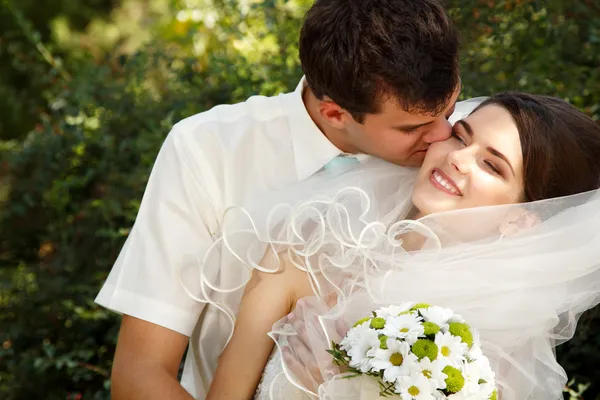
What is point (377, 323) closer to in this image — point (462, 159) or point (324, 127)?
point (462, 159)

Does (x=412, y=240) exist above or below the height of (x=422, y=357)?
below

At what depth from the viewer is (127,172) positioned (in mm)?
5141

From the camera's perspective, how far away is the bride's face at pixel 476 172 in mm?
2891

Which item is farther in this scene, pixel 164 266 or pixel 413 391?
pixel 164 266

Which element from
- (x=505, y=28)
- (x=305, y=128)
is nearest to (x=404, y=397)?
(x=305, y=128)

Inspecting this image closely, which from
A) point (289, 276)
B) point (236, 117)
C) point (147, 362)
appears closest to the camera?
point (289, 276)

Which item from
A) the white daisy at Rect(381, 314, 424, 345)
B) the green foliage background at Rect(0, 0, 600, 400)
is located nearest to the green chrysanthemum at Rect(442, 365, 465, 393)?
the white daisy at Rect(381, 314, 424, 345)

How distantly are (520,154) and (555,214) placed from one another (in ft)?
0.72

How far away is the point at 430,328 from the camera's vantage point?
2.36m

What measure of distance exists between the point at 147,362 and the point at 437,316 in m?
1.13

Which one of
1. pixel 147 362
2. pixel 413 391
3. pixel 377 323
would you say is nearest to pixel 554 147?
pixel 377 323

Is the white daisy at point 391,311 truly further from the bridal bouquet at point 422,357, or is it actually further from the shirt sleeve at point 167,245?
the shirt sleeve at point 167,245

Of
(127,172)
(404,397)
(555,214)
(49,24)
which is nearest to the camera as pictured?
(404,397)

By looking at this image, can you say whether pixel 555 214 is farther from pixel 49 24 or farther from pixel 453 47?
pixel 49 24
